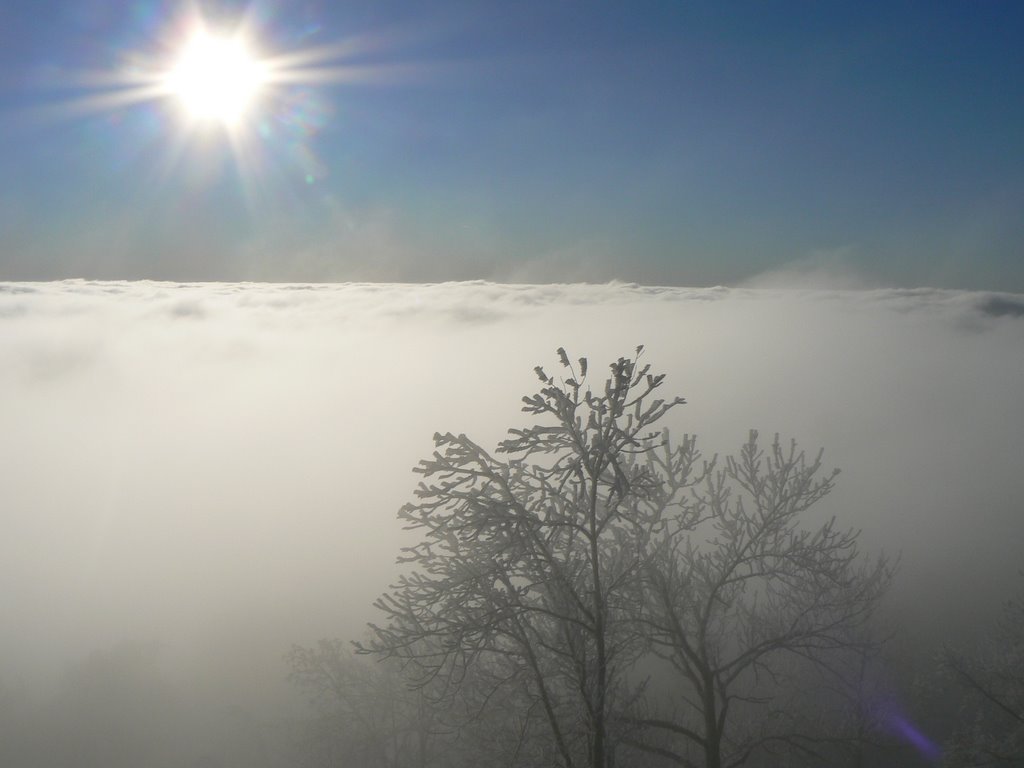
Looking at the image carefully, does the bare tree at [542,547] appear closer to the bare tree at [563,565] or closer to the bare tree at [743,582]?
the bare tree at [563,565]

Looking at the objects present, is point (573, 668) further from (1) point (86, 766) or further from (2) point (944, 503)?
(2) point (944, 503)

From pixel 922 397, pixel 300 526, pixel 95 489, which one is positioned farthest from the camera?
pixel 95 489

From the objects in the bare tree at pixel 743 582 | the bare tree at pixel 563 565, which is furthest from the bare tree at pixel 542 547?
the bare tree at pixel 743 582

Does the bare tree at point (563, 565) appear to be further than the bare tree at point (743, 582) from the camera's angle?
No

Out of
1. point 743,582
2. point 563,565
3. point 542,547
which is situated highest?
point 542,547

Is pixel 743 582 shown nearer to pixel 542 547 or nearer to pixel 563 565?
pixel 563 565

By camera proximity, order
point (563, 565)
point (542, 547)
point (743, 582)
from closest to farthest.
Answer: point (542, 547) → point (563, 565) → point (743, 582)

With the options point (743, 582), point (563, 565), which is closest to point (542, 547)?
point (563, 565)

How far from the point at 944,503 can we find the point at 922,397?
59037 millimetres

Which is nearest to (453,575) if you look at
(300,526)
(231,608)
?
(231,608)

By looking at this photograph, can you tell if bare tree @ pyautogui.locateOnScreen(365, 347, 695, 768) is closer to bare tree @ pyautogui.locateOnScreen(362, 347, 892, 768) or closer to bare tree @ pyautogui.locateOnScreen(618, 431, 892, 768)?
bare tree @ pyautogui.locateOnScreen(362, 347, 892, 768)

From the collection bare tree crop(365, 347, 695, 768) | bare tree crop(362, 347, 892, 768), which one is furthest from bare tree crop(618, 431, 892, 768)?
bare tree crop(365, 347, 695, 768)

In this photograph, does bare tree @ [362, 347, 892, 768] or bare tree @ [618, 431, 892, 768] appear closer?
bare tree @ [362, 347, 892, 768]

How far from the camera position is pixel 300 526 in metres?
73.8
